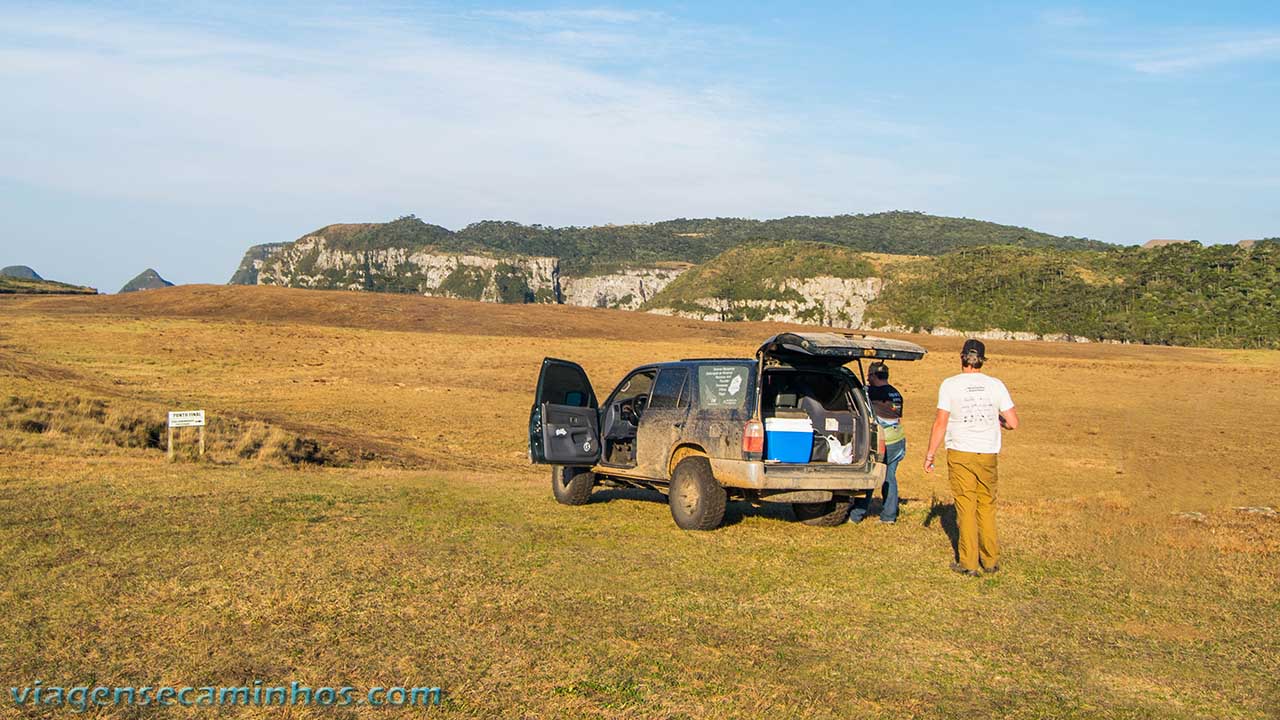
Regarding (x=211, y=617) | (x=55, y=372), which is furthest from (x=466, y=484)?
(x=55, y=372)

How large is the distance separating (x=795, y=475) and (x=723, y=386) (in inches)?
51.7

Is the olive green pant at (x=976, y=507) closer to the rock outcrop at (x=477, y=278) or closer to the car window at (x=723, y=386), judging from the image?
the car window at (x=723, y=386)

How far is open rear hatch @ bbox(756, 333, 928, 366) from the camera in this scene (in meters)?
11.3

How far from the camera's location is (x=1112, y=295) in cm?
9119

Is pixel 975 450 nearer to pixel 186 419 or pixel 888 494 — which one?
pixel 888 494

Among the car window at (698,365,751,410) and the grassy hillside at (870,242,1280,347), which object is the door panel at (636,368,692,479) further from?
the grassy hillside at (870,242,1280,347)

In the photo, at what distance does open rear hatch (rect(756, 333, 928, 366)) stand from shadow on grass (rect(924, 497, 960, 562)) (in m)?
2.05

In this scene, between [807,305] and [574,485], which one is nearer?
Result: [574,485]

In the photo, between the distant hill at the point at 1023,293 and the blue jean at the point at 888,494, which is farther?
the distant hill at the point at 1023,293

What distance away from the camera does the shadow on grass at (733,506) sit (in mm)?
13172

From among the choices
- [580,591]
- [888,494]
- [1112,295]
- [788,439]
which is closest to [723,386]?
[788,439]

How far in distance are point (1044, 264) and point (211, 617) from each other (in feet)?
346

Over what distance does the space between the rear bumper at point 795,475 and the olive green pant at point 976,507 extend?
6.56 ft

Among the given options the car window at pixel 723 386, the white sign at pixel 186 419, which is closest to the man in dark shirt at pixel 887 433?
the car window at pixel 723 386
